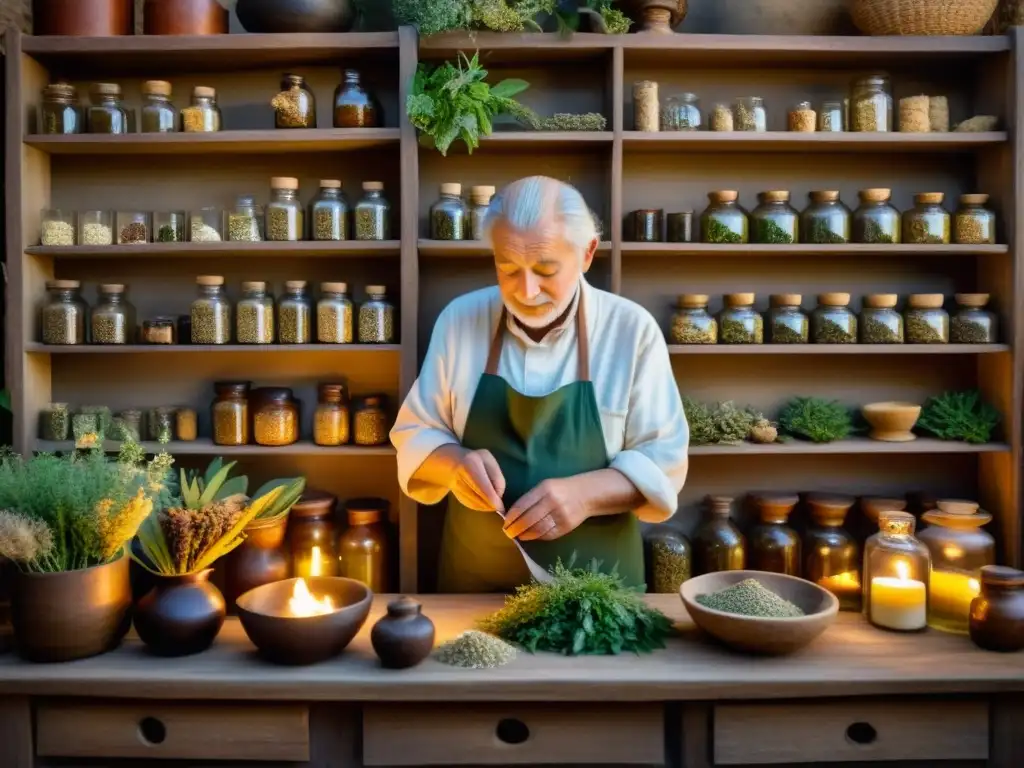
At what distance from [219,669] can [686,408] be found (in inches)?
64.3

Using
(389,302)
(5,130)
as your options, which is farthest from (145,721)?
→ (5,130)

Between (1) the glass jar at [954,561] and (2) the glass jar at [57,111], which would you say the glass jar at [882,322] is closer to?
(1) the glass jar at [954,561]

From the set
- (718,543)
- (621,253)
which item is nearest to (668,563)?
(718,543)

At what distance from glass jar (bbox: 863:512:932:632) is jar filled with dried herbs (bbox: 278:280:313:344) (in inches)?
67.1

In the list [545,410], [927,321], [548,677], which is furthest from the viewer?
[927,321]

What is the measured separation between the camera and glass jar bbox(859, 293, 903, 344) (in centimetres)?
265

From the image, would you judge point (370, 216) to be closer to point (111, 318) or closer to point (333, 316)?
point (333, 316)

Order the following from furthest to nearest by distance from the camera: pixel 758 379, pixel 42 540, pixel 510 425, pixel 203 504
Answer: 1. pixel 758 379
2. pixel 510 425
3. pixel 203 504
4. pixel 42 540

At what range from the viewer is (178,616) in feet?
5.32

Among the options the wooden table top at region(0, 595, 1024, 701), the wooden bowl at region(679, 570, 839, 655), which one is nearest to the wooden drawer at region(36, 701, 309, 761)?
the wooden table top at region(0, 595, 1024, 701)

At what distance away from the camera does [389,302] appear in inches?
110

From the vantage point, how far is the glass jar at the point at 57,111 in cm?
260

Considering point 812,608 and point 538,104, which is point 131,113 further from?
point 812,608

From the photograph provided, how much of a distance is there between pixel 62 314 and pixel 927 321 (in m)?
2.70
